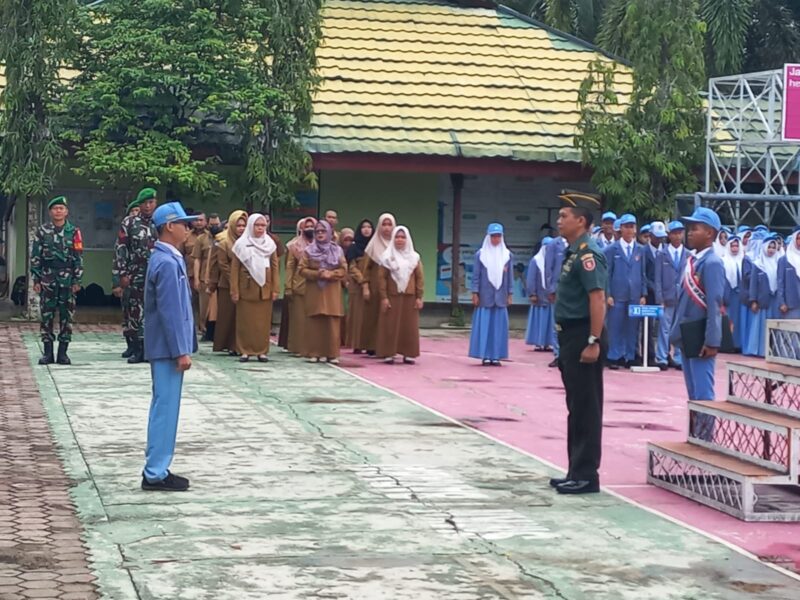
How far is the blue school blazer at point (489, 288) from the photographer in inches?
725

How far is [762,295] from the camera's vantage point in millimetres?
21500

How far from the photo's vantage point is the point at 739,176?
2452 cm

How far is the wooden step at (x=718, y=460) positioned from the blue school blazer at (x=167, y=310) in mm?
3365

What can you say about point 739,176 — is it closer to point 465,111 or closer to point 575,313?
point 465,111

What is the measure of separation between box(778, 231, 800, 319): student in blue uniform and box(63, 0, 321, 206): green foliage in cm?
771

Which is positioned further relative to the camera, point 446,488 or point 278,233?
point 278,233

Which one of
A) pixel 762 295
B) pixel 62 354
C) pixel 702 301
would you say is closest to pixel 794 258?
pixel 762 295

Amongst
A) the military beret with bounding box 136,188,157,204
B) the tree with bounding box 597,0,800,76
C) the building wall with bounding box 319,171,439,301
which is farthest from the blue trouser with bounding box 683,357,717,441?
the tree with bounding box 597,0,800,76

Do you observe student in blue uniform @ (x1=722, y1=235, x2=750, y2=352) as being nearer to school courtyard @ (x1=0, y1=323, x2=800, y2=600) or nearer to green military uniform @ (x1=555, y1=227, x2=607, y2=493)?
school courtyard @ (x1=0, y1=323, x2=800, y2=600)

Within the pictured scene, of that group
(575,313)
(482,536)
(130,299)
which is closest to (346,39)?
(130,299)

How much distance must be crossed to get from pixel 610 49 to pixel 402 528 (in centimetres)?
2515

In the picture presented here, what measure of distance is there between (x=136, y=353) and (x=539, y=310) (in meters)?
6.37

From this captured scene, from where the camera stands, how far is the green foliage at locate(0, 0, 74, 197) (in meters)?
22.2

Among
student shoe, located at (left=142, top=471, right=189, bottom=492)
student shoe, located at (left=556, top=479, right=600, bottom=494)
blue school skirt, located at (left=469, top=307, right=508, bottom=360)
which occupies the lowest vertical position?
student shoe, located at (left=142, top=471, right=189, bottom=492)
